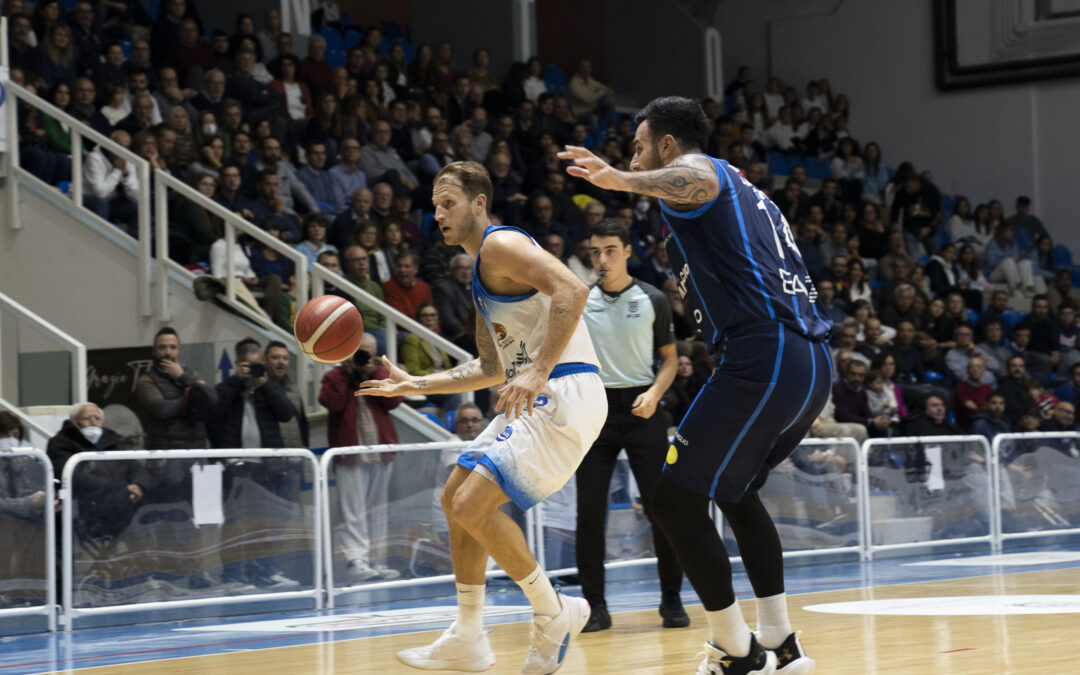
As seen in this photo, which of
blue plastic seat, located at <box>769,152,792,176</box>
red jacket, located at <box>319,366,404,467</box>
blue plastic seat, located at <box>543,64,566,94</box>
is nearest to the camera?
red jacket, located at <box>319,366,404,467</box>

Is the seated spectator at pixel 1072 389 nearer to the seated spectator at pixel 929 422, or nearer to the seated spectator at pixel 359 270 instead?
the seated spectator at pixel 929 422

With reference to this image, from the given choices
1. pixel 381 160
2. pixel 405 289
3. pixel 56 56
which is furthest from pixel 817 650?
pixel 56 56

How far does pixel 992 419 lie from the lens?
14.2 m

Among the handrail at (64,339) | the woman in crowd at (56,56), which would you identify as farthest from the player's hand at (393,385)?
the woman in crowd at (56,56)

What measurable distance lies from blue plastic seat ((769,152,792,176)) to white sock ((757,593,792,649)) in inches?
637

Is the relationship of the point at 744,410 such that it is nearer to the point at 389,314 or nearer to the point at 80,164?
the point at 389,314

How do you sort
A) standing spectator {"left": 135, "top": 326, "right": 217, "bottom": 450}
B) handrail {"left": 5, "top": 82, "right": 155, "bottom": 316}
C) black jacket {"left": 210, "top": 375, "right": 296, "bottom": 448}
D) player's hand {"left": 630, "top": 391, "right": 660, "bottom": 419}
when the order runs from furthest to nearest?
handrail {"left": 5, "top": 82, "right": 155, "bottom": 316} → black jacket {"left": 210, "top": 375, "right": 296, "bottom": 448} → standing spectator {"left": 135, "top": 326, "right": 217, "bottom": 450} → player's hand {"left": 630, "top": 391, "right": 660, "bottom": 419}

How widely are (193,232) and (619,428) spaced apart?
583 centimetres

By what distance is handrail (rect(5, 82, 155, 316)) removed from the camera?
11164 millimetres

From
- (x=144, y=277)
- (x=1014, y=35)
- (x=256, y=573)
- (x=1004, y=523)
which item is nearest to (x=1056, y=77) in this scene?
(x=1014, y=35)

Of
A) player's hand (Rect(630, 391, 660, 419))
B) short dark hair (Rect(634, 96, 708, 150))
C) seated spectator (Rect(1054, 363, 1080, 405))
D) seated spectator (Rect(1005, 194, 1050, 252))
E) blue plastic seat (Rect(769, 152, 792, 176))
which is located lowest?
seated spectator (Rect(1054, 363, 1080, 405))

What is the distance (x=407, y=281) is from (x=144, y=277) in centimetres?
223

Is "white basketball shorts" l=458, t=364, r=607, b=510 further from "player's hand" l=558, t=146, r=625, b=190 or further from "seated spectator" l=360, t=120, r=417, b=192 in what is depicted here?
"seated spectator" l=360, t=120, r=417, b=192

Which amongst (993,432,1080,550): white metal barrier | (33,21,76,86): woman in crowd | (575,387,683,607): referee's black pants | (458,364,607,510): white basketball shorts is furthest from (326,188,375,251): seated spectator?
(458,364,607,510): white basketball shorts
